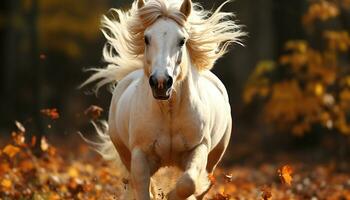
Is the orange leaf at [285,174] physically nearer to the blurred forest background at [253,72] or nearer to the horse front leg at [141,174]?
the horse front leg at [141,174]

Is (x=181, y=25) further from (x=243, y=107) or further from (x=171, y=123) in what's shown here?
(x=243, y=107)

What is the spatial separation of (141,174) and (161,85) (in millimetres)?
925

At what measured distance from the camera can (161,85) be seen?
654 centimetres

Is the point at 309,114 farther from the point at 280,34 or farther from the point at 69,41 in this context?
the point at 69,41

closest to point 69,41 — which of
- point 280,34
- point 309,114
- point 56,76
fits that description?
point 56,76

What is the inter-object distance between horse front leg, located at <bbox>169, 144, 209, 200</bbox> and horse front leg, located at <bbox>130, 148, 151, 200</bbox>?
0.25 meters

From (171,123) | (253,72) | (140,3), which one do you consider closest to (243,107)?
(253,72)

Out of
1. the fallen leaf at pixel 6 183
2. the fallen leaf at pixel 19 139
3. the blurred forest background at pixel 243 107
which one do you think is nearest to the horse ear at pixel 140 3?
the blurred forest background at pixel 243 107

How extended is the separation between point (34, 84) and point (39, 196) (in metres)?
7.43

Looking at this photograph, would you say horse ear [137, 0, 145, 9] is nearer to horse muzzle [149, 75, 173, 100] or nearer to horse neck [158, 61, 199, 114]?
horse neck [158, 61, 199, 114]

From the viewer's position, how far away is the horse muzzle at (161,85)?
257 inches

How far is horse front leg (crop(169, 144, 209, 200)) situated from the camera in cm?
672

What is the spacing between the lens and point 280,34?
60.4 feet

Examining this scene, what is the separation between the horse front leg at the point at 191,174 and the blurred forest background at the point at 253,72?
256 centimetres
